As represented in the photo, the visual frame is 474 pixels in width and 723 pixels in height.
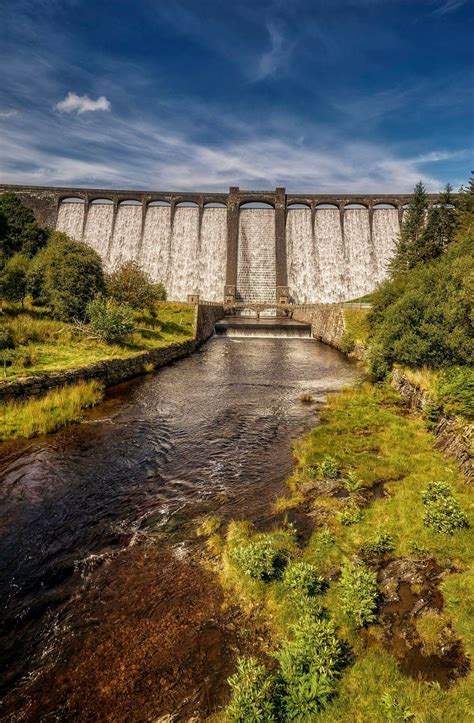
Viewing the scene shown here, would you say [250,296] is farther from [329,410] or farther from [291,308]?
[329,410]

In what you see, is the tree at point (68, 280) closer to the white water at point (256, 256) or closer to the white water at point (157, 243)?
the white water at point (157, 243)

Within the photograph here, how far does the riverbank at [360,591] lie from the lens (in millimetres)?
4371

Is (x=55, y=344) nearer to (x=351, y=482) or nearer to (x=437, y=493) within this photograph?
(x=351, y=482)

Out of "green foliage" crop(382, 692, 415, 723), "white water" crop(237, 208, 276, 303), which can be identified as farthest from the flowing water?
"white water" crop(237, 208, 276, 303)

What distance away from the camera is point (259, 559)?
6.55 meters

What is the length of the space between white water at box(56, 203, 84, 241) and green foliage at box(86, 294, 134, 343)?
5021cm

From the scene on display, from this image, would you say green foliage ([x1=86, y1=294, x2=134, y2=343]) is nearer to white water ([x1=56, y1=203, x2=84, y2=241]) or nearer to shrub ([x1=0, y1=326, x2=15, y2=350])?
shrub ([x1=0, y1=326, x2=15, y2=350])

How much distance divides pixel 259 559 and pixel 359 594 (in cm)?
172

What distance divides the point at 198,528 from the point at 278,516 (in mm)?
1858

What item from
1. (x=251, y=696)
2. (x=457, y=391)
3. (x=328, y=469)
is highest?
(x=457, y=391)

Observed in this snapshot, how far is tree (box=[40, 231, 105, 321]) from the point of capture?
25969 millimetres

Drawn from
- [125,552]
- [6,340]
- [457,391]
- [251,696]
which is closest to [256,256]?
[6,340]

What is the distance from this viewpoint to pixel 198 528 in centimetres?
797

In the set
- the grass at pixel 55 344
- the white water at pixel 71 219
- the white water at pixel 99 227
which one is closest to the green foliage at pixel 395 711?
the grass at pixel 55 344
